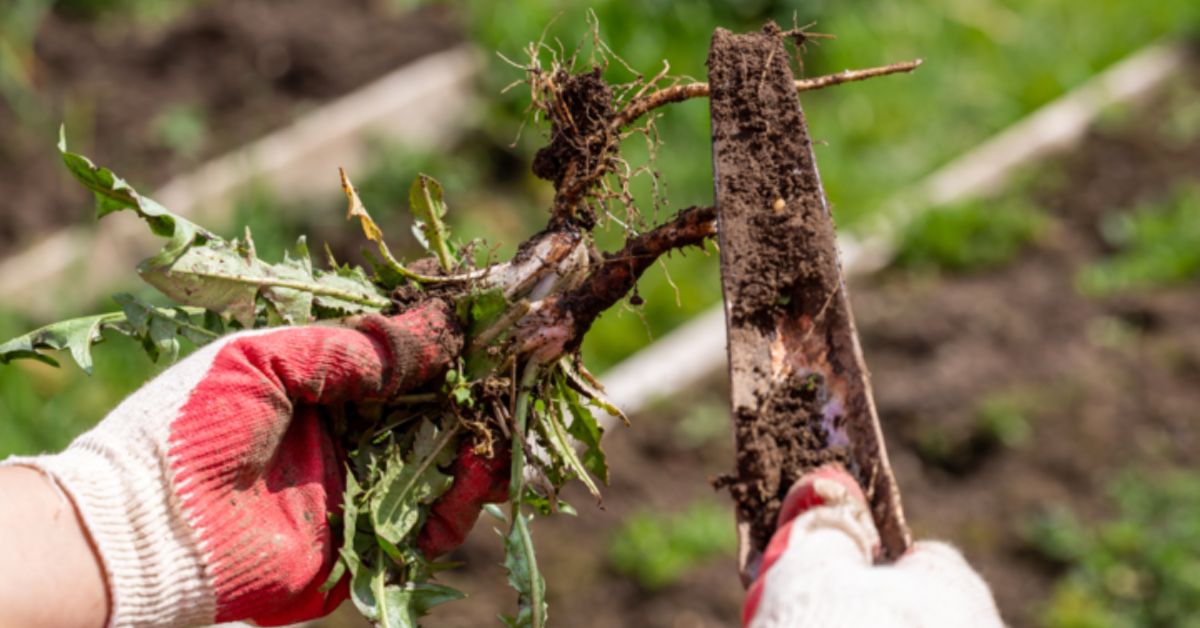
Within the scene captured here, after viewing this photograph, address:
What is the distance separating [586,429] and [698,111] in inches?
122

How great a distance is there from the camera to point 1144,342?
3.98 metres

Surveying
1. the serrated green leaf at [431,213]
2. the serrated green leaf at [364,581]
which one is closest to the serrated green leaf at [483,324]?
the serrated green leaf at [431,213]

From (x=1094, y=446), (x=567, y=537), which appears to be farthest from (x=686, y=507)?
(x=1094, y=446)

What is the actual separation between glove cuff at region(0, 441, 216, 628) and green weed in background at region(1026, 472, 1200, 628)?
292cm

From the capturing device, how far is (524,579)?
1776mm

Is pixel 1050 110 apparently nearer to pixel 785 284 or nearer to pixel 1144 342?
pixel 1144 342

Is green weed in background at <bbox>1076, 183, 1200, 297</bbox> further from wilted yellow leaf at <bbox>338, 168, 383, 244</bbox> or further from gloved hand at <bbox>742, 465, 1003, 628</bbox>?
wilted yellow leaf at <bbox>338, 168, 383, 244</bbox>

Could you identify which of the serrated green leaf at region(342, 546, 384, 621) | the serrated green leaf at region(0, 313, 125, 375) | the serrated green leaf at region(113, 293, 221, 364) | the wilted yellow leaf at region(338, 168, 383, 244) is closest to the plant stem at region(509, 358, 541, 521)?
the serrated green leaf at region(342, 546, 384, 621)

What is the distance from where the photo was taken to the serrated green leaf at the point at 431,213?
195cm

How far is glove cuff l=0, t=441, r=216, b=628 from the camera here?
4.84 feet

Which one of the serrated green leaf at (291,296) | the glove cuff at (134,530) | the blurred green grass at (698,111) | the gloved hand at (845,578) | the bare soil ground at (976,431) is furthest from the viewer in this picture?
the blurred green grass at (698,111)

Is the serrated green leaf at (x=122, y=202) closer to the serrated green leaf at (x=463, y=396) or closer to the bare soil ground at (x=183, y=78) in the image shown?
the serrated green leaf at (x=463, y=396)

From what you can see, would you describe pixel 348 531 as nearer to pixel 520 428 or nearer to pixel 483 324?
pixel 520 428

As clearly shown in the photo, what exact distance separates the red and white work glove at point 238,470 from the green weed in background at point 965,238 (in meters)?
3.33
